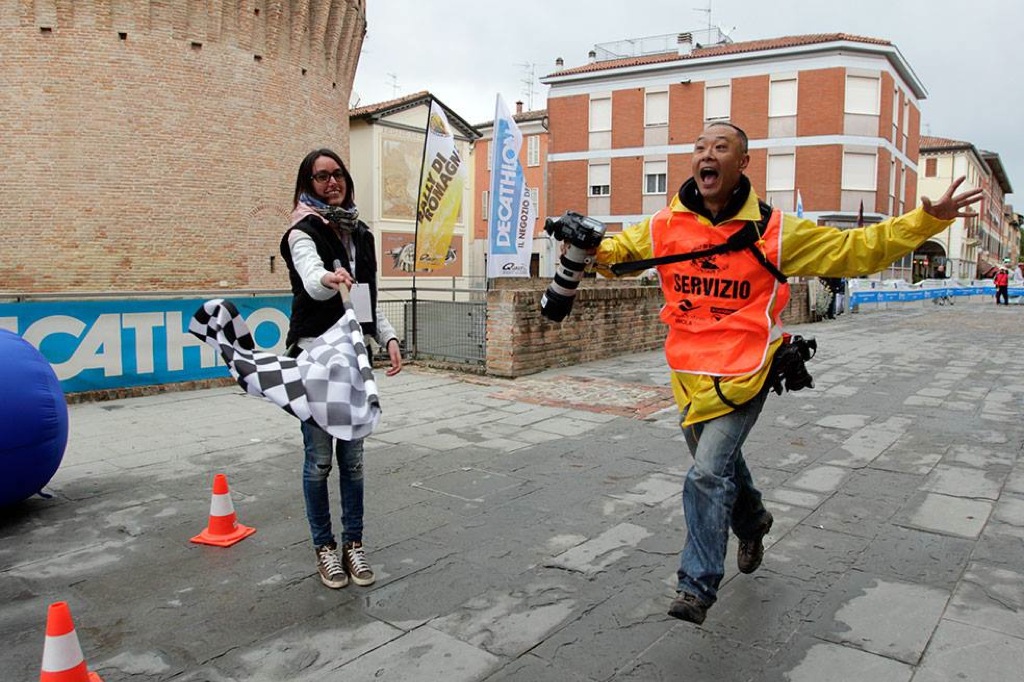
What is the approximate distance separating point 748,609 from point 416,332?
28.2 ft

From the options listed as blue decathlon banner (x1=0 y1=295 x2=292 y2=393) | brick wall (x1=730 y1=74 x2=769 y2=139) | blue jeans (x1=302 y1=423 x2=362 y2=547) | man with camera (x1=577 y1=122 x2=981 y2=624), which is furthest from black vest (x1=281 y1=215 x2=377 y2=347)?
brick wall (x1=730 y1=74 x2=769 y2=139)

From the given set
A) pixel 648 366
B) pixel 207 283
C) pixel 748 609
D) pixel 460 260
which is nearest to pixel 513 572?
pixel 748 609

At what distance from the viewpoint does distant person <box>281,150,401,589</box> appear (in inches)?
136

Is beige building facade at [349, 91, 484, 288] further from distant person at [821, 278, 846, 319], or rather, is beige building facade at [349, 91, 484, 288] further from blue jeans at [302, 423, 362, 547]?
blue jeans at [302, 423, 362, 547]

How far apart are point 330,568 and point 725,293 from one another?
2.24 metres

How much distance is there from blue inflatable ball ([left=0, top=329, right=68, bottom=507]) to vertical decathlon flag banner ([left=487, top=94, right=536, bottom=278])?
844 cm

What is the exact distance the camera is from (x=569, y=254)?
10.4 feet

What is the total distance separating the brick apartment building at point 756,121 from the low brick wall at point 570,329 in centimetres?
2010

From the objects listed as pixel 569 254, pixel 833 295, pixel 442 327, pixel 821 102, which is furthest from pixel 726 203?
pixel 821 102

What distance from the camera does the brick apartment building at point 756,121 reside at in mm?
31875

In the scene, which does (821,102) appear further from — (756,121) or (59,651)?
(59,651)

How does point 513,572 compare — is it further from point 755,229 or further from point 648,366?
point 648,366

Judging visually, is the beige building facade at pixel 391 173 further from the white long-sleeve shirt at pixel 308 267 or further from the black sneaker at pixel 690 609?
the black sneaker at pixel 690 609

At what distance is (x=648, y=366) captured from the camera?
36.7 feet
